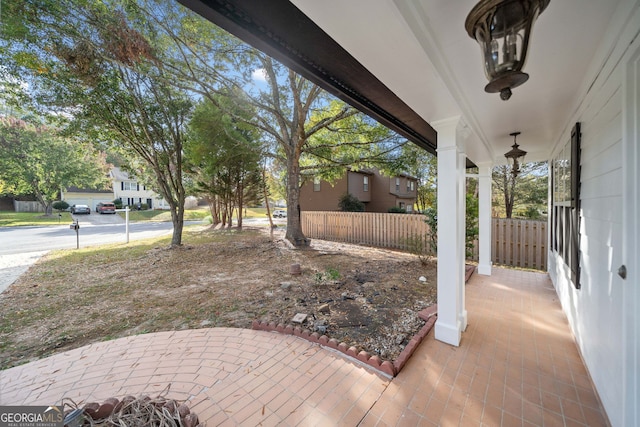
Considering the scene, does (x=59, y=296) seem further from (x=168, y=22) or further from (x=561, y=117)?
(x=561, y=117)

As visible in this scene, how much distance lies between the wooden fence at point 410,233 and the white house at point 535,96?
3.78 m

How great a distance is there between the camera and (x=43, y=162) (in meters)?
11.9

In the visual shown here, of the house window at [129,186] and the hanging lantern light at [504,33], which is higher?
the house window at [129,186]

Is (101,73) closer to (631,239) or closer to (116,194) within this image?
(631,239)

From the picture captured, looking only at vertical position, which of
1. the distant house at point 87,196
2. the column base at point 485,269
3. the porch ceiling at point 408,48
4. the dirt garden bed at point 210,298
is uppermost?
the distant house at point 87,196

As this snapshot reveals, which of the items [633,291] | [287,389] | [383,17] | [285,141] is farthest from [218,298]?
[285,141]

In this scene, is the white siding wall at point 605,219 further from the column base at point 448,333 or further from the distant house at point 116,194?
the distant house at point 116,194

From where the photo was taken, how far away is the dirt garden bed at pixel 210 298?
114 inches

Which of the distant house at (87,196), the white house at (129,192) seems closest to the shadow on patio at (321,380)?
the white house at (129,192)

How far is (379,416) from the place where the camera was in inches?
65.6

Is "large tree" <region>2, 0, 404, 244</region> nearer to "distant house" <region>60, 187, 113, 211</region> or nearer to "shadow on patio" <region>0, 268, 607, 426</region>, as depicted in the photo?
"shadow on patio" <region>0, 268, 607, 426</region>

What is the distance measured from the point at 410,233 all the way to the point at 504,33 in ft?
24.1

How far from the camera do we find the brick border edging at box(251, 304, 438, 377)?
2109 millimetres

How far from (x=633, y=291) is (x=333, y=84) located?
2244 mm
